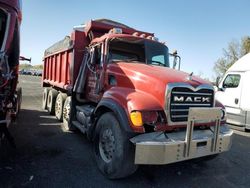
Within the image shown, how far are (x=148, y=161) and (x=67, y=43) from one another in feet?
16.8

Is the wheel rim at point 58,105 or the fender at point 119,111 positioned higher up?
the fender at point 119,111

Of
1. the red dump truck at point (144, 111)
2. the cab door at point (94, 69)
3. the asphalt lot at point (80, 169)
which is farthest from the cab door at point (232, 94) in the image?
the cab door at point (94, 69)

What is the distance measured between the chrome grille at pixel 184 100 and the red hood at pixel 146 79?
14 centimetres

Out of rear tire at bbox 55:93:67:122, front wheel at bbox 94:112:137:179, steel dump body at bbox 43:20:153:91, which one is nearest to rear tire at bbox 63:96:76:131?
steel dump body at bbox 43:20:153:91

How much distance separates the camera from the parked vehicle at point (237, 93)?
958 centimetres

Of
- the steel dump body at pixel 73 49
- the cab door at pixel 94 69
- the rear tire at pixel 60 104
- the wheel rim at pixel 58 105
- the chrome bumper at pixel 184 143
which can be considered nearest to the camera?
the chrome bumper at pixel 184 143

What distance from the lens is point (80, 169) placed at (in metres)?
4.72

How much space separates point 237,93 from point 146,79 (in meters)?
6.68

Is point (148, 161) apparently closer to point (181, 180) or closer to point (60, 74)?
point (181, 180)

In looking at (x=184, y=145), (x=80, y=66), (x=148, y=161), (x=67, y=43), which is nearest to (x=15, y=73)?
(x=80, y=66)

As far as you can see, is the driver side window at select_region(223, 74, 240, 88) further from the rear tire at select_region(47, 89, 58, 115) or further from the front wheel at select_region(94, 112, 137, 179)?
the front wheel at select_region(94, 112, 137, 179)

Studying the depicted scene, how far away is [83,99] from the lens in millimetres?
6980

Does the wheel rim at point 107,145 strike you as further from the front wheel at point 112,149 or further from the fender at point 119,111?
the fender at point 119,111

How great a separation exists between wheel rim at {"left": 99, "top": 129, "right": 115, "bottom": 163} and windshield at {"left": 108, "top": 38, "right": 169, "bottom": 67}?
1.78m
